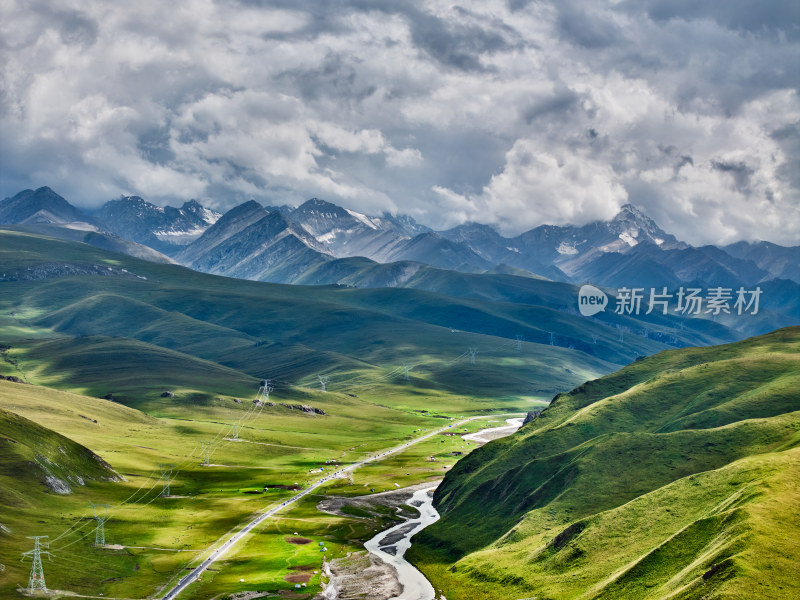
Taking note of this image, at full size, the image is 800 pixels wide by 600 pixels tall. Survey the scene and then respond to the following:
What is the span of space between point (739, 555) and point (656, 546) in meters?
26.1

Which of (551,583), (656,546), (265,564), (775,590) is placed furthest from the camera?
(265,564)

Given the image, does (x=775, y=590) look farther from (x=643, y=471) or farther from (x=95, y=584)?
(x=95, y=584)

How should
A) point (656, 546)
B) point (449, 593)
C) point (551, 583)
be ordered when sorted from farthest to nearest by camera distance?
point (449, 593), point (551, 583), point (656, 546)

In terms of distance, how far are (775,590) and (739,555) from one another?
8.54 m

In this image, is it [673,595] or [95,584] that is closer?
[673,595]

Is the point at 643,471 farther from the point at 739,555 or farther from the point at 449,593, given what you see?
Answer: the point at 739,555

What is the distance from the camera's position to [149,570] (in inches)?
7392

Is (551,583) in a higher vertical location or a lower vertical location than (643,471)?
lower

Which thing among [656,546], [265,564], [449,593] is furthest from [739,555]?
[265,564]

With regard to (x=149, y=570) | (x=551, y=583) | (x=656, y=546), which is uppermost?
(x=656, y=546)

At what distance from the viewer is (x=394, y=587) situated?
17900 cm

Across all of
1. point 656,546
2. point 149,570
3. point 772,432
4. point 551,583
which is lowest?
point 149,570

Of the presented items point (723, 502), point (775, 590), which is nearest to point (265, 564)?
point (723, 502)

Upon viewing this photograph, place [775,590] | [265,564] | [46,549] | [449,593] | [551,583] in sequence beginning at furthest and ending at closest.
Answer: [265,564] → [46,549] → [449,593] → [551,583] → [775,590]
